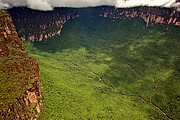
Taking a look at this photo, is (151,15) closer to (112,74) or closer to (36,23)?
A: (112,74)

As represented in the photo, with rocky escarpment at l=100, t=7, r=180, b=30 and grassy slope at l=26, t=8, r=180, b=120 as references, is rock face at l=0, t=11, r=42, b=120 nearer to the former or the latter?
grassy slope at l=26, t=8, r=180, b=120

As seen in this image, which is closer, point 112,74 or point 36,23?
point 112,74

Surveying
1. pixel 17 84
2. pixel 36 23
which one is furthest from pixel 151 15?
pixel 17 84

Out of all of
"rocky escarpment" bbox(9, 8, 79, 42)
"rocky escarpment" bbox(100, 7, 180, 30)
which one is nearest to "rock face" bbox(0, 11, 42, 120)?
"rocky escarpment" bbox(9, 8, 79, 42)

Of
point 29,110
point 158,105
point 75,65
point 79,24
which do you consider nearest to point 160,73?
point 158,105

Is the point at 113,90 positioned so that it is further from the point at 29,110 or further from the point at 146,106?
the point at 29,110

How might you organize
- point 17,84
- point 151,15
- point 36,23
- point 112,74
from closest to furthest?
1. point 17,84
2. point 112,74
3. point 36,23
4. point 151,15
